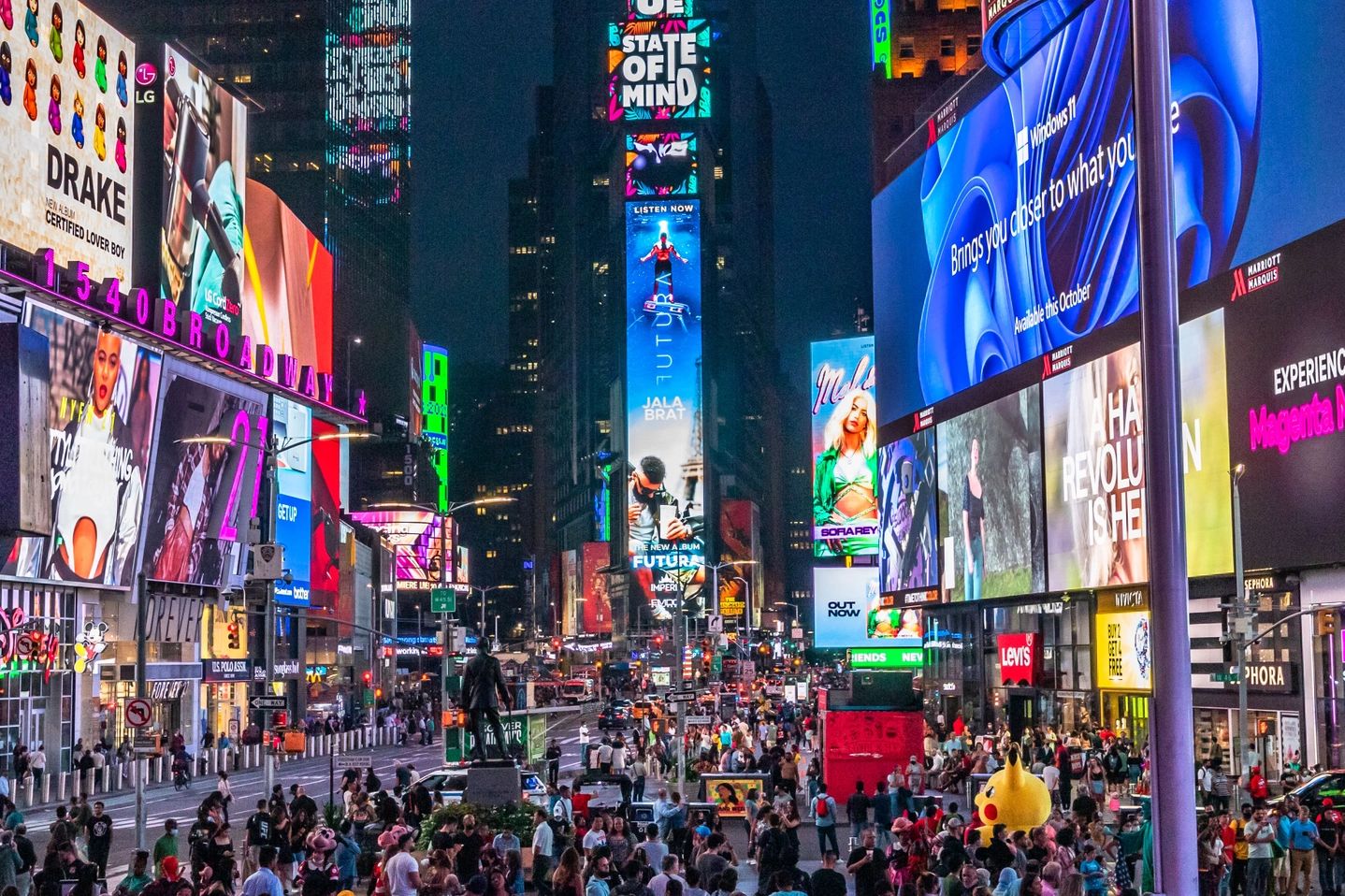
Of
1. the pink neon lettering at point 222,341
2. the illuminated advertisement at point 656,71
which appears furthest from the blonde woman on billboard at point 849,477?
the illuminated advertisement at point 656,71

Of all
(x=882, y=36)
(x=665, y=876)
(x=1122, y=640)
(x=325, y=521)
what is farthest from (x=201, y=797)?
(x=882, y=36)

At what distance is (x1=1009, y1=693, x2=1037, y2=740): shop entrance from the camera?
61.7 m

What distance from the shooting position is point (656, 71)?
573 feet

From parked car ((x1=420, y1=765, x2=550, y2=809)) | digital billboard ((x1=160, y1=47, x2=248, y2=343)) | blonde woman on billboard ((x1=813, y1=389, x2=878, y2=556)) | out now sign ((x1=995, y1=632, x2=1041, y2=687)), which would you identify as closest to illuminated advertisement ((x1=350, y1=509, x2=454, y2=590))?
blonde woman on billboard ((x1=813, y1=389, x2=878, y2=556))

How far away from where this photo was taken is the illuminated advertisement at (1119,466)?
4469 cm

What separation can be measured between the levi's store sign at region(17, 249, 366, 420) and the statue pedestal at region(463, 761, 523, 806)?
96.2ft

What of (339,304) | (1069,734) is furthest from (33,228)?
(339,304)

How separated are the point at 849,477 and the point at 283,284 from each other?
38.7 meters

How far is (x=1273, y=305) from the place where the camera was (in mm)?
41594

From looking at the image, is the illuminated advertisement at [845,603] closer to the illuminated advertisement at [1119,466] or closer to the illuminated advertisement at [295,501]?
the illuminated advertisement at [295,501]

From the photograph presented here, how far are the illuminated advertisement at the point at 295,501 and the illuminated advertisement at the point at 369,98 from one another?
69141 millimetres

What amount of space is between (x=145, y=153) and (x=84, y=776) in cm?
2516

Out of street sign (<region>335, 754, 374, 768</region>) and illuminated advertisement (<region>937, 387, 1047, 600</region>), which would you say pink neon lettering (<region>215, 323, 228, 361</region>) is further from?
illuminated advertisement (<region>937, 387, 1047, 600</region>)

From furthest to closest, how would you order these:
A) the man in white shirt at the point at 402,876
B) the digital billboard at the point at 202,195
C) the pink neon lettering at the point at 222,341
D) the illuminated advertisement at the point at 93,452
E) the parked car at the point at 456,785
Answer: the pink neon lettering at the point at 222,341
the digital billboard at the point at 202,195
the illuminated advertisement at the point at 93,452
the parked car at the point at 456,785
the man in white shirt at the point at 402,876
